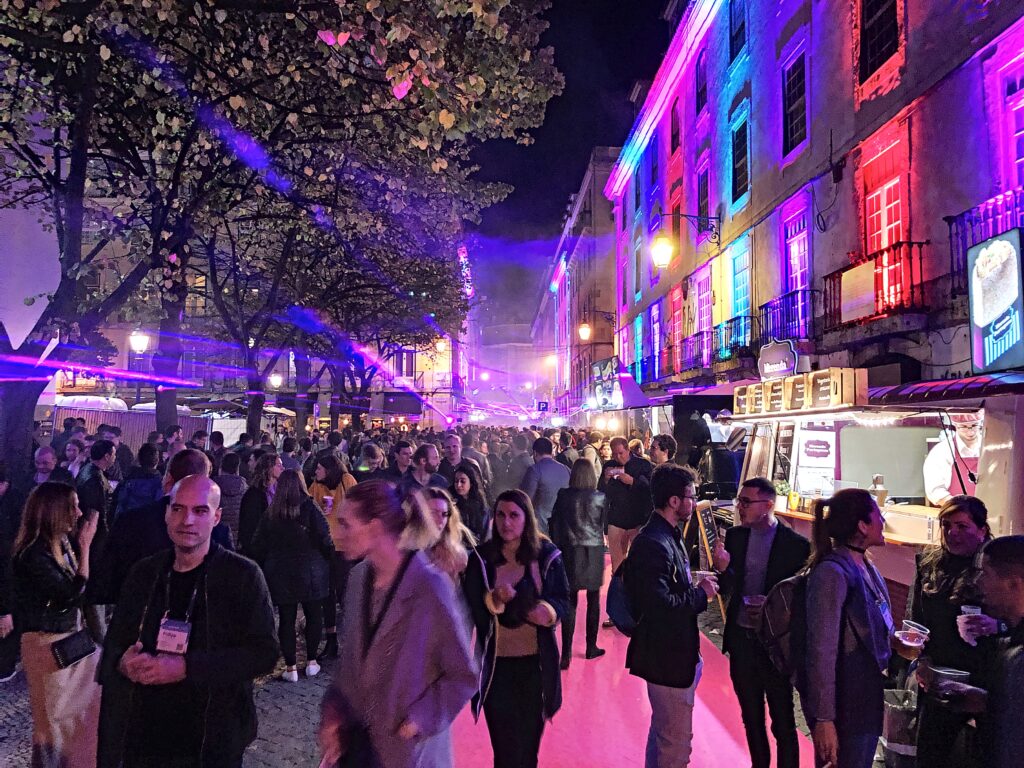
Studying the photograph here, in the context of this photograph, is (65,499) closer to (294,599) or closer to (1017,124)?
(294,599)

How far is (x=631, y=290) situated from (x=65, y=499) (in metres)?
31.1

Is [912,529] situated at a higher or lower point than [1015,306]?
lower

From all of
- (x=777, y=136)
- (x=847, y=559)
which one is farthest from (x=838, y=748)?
(x=777, y=136)

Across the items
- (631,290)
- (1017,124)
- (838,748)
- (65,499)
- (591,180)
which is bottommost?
(838,748)

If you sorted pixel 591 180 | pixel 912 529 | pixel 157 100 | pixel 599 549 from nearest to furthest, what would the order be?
pixel 912 529, pixel 599 549, pixel 157 100, pixel 591 180

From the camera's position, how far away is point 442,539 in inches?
131

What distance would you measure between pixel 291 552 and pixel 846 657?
4479mm

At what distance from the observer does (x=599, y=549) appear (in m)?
6.94

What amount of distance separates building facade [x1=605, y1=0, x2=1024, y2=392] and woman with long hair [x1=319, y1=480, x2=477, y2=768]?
8832 millimetres

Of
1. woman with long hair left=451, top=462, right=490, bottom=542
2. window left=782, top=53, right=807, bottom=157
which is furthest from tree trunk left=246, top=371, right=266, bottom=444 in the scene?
window left=782, top=53, right=807, bottom=157

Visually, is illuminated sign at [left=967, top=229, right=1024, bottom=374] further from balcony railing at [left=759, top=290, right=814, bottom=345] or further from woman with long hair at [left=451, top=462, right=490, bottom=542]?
balcony railing at [left=759, top=290, right=814, bottom=345]

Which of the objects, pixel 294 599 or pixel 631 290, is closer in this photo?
pixel 294 599

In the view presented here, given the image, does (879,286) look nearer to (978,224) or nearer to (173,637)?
(978,224)

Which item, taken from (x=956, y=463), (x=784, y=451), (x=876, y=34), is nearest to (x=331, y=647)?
(x=956, y=463)
